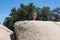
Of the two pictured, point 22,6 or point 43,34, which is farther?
point 22,6

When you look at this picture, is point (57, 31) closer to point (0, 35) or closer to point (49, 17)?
point (0, 35)

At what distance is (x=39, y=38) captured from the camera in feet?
37.8

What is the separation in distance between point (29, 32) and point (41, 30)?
651 millimetres

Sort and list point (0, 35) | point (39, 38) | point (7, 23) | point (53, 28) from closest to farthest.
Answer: point (39, 38), point (53, 28), point (0, 35), point (7, 23)

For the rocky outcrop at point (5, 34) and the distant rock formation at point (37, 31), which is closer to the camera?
the distant rock formation at point (37, 31)

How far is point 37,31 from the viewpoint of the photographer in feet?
39.2

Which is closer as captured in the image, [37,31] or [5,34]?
[37,31]

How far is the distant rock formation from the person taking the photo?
1163 cm

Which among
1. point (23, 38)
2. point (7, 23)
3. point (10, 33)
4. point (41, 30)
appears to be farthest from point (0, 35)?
point (7, 23)

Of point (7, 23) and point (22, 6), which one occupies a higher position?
point (22, 6)

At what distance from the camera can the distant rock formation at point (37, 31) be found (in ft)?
38.2

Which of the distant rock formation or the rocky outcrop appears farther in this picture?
the rocky outcrop

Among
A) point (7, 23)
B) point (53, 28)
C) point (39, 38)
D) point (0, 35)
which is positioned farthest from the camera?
point (7, 23)

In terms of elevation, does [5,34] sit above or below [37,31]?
below
